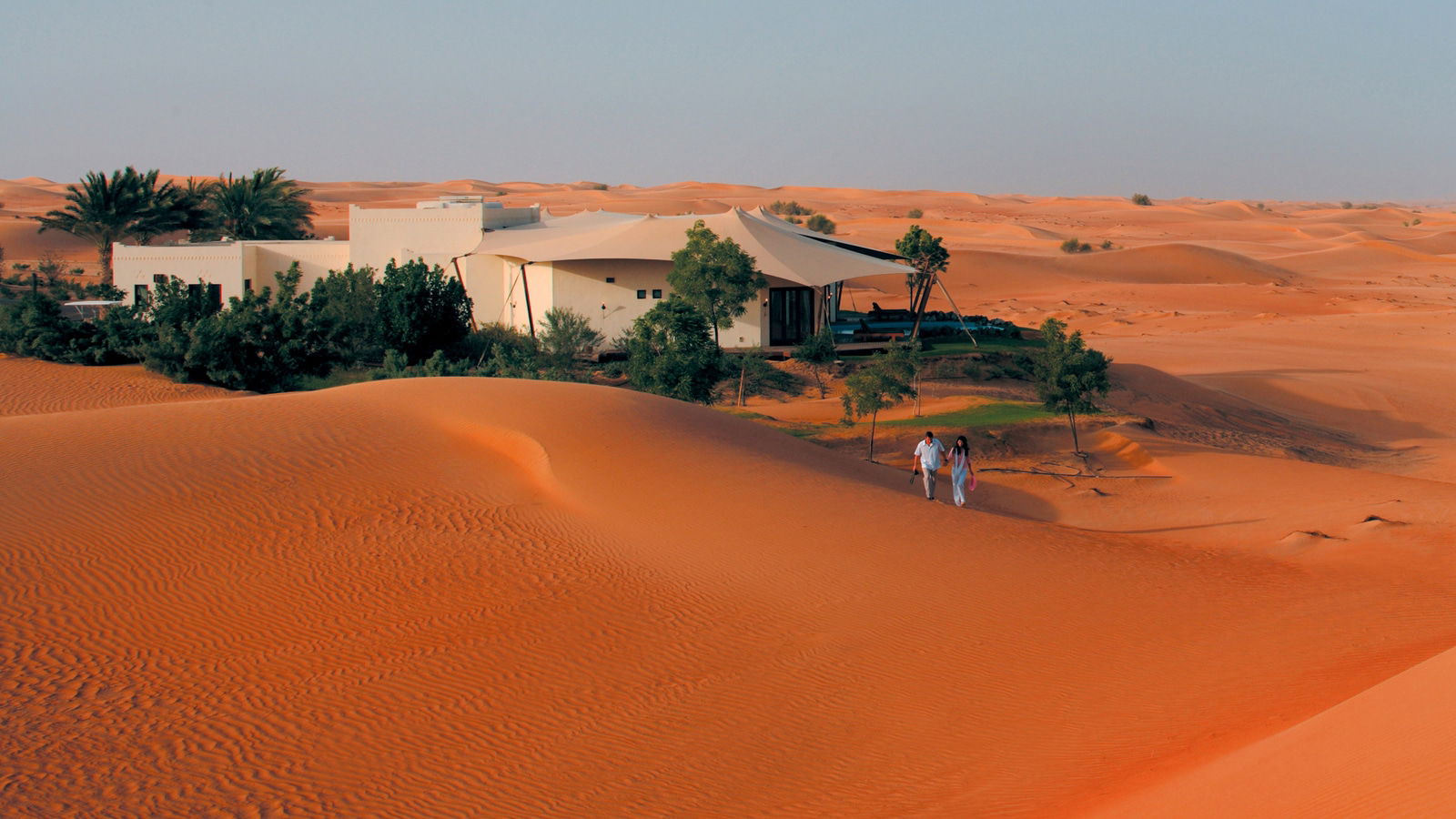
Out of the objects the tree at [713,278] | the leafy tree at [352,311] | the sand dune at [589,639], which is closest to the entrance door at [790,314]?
the tree at [713,278]

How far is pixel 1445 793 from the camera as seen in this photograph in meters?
5.82

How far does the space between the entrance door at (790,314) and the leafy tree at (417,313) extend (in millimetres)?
9250

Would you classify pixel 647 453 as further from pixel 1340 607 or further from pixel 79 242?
pixel 79 242

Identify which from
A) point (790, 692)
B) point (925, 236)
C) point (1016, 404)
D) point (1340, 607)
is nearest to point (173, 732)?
point (790, 692)

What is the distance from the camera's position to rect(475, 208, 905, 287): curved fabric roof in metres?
34.9

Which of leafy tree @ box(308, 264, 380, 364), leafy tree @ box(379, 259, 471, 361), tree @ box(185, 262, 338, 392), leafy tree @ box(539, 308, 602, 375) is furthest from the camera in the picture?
leafy tree @ box(308, 264, 380, 364)

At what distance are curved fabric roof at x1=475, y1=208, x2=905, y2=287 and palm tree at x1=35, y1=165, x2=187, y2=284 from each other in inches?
814

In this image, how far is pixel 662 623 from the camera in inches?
441

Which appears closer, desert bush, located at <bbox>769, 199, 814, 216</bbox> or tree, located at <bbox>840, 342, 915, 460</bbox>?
tree, located at <bbox>840, 342, 915, 460</bbox>

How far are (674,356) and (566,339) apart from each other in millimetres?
8239

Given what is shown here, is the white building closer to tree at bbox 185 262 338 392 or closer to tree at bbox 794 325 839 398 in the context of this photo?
tree at bbox 794 325 839 398

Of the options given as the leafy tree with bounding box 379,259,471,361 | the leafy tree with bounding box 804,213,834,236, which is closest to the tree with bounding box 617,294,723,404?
the leafy tree with bounding box 379,259,471,361

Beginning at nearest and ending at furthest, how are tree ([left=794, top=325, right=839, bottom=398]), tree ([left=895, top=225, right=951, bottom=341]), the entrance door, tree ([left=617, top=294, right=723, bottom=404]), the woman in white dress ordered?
the woman in white dress → tree ([left=617, top=294, right=723, bottom=404]) → tree ([left=794, top=325, right=839, bottom=398]) → tree ([left=895, top=225, right=951, bottom=341]) → the entrance door

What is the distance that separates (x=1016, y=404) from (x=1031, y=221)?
8912cm
